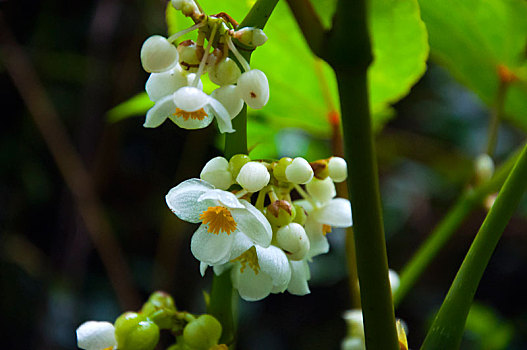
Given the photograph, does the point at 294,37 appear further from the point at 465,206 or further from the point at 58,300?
the point at 58,300

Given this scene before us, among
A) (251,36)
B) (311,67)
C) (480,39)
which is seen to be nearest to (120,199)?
(311,67)

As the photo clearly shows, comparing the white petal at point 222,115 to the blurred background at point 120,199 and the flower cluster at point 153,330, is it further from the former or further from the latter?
the blurred background at point 120,199

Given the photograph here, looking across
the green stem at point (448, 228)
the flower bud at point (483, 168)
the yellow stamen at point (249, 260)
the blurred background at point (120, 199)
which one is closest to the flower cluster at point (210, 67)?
the yellow stamen at point (249, 260)

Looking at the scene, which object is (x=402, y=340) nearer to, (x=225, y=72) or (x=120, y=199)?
(x=225, y=72)

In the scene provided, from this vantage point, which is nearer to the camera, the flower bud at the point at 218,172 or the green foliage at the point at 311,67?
the flower bud at the point at 218,172

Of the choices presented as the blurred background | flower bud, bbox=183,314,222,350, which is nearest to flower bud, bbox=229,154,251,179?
flower bud, bbox=183,314,222,350

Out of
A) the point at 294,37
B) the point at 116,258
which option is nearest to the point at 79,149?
the point at 116,258

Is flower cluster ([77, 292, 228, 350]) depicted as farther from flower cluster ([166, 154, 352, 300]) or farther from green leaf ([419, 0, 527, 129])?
green leaf ([419, 0, 527, 129])
